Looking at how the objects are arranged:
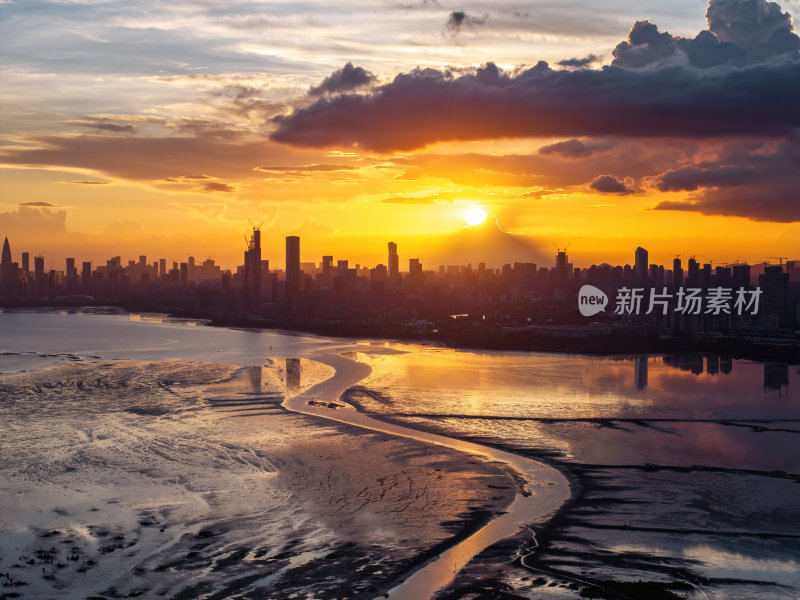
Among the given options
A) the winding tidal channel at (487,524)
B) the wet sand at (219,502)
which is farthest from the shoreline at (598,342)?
the wet sand at (219,502)

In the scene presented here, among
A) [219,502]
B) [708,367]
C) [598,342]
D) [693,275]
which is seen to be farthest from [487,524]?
[693,275]

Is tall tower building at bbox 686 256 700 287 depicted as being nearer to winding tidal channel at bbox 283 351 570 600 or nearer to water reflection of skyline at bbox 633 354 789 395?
water reflection of skyline at bbox 633 354 789 395

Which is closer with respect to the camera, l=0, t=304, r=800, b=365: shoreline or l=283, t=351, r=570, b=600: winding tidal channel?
l=283, t=351, r=570, b=600: winding tidal channel

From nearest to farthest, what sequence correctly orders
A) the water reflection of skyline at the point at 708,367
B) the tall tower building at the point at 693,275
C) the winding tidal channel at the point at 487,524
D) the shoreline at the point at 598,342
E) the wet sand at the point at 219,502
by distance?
1. the wet sand at the point at 219,502
2. the winding tidal channel at the point at 487,524
3. the water reflection of skyline at the point at 708,367
4. the shoreline at the point at 598,342
5. the tall tower building at the point at 693,275

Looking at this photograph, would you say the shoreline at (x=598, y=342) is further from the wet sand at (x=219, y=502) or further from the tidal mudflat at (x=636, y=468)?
the wet sand at (x=219, y=502)

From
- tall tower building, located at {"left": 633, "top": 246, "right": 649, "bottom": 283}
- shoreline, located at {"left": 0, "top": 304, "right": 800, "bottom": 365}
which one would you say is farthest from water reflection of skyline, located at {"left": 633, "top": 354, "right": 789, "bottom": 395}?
tall tower building, located at {"left": 633, "top": 246, "right": 649, "bottom": 283}

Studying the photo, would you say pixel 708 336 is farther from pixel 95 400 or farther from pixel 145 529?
pixel 145 529

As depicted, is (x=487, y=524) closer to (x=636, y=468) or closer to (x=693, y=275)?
(x=636, y=468)

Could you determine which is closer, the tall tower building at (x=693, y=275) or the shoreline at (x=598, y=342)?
the shoreline at (x=598, y=342)
